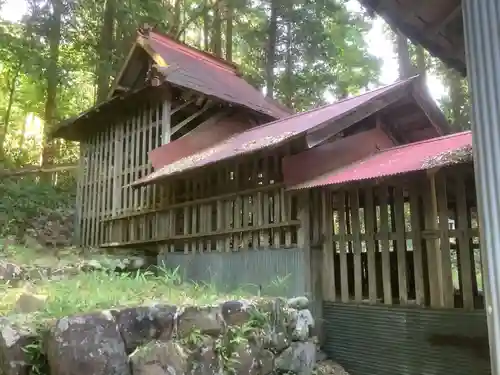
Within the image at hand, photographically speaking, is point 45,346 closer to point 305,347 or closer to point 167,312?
point 167,312

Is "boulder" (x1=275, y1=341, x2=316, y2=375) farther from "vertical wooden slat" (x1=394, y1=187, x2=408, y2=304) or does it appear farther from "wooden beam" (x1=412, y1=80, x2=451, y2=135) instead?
"wooden beam" (x1=412, y1=80, x2=451, y2=135)

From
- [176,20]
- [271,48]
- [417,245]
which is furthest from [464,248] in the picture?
[176,20]

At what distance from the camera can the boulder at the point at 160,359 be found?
149 inches

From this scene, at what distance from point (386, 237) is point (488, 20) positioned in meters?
4.03

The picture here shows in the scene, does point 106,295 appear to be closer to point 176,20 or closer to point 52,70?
point 52,70

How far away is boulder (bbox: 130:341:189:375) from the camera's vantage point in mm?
3795

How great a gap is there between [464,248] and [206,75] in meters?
8.00

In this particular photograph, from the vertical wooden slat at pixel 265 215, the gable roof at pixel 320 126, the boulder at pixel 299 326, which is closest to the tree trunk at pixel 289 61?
the gable roof at pixel 320 126

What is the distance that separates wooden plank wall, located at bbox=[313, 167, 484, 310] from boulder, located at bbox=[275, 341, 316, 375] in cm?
148

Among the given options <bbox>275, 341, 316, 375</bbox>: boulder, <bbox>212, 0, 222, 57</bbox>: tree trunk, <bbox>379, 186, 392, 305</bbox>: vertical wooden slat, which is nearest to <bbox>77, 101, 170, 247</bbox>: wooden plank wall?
<bbox>379, 186, 392, 305</bbox>: vertical wooden slat

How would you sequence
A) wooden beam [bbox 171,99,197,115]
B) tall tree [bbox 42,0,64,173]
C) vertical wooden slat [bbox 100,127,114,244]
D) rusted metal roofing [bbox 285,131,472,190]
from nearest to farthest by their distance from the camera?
rusted metal roofing [bbox 285,131,472,190]
wooden beam [bbox 171,99,197,115]
vertical wooden slat [bbox 100,127,114,244]
tall tree [bbox 42,0,64,173]

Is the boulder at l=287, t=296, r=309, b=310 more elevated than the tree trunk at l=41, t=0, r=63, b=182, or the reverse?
the tree trunk at l=41, t=0, r=63, b=182

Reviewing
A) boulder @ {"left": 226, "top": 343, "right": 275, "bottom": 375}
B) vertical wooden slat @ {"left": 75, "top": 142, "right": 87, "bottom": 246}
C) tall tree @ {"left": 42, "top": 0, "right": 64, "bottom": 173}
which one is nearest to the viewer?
boulder @ {"left": 226, "top": 343, "right": 275, "bottom": 375}

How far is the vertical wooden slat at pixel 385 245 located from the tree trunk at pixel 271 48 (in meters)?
9.69
